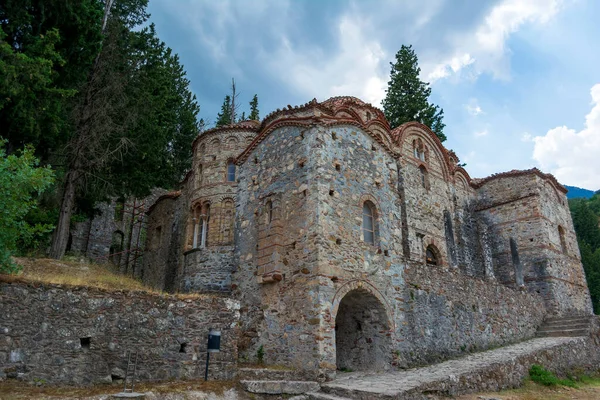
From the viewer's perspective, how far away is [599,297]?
3105 centimetres

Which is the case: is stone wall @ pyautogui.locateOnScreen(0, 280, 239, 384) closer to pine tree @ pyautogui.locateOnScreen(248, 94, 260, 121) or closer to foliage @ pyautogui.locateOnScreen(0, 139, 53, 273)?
foliage @ pyautogui.locateOnScreen(0, 139, 53, 273)

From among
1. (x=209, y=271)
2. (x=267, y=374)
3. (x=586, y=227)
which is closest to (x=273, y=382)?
(x=267, y=374)

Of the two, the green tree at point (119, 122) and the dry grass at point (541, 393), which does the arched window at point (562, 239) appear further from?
the green tree at point (119, 122)

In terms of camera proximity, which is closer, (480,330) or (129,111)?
(480,330)

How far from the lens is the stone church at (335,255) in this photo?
1132 centimetres

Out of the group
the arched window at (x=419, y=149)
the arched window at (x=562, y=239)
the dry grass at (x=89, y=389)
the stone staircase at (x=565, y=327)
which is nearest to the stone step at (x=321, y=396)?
the dry grass at (x=89, y=389)

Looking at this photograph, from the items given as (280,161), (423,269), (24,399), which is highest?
→ (280,161)

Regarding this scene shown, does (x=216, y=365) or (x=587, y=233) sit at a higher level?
(x=587, y=233)

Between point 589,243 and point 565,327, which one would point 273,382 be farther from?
point 589,243

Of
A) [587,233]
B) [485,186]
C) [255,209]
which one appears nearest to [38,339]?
[255,209]

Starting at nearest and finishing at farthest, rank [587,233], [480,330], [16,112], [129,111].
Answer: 1. [16,112]
2. [480,330]
3. [129,111]
4. [587,233]

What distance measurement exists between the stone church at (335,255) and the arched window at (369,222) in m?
0.04

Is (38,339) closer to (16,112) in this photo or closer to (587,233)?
(16,112)

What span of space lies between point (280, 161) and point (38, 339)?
7801 millimetres
